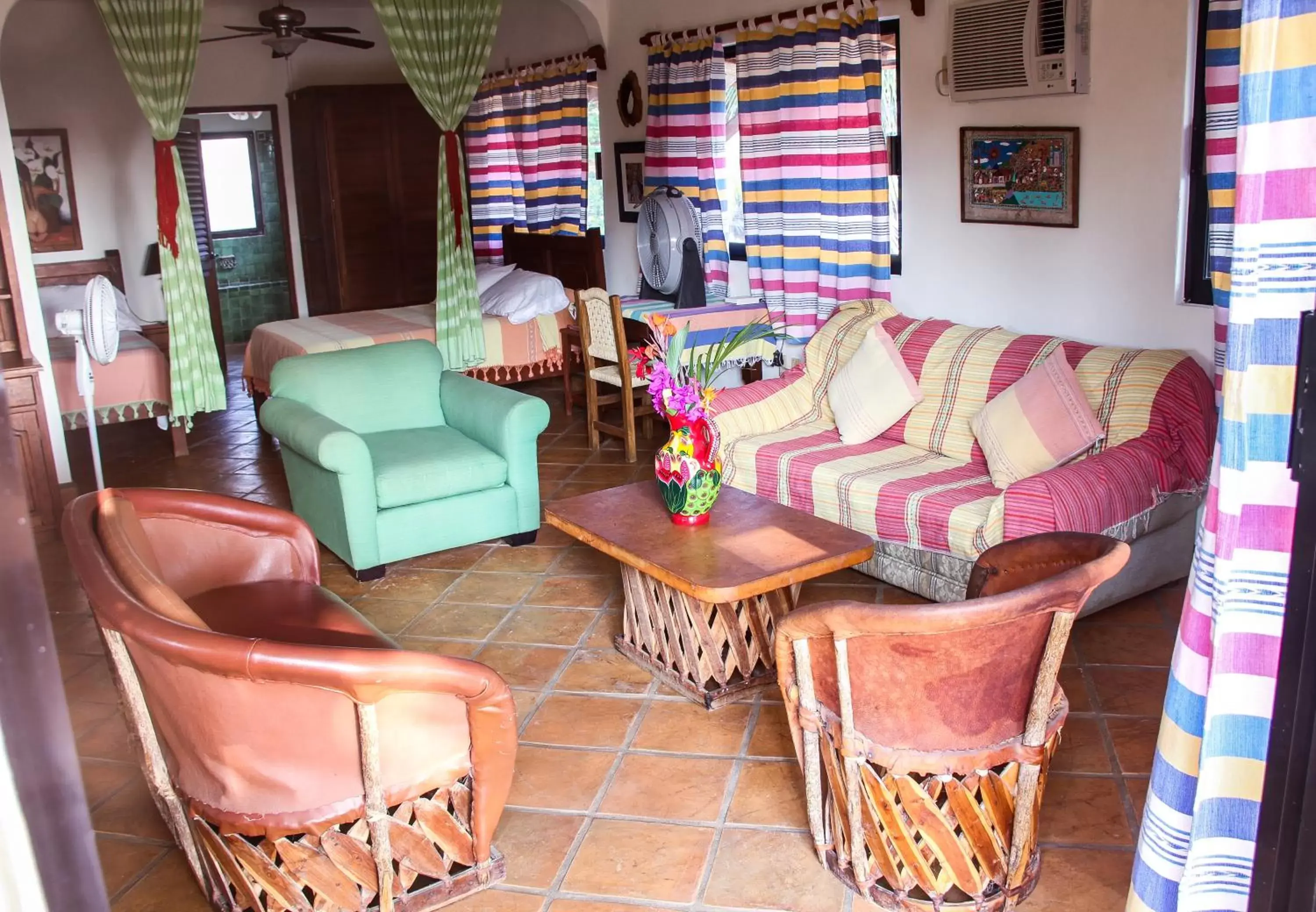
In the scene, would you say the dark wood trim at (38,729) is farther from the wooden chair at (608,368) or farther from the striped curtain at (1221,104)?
the wooden chair at (608,368)

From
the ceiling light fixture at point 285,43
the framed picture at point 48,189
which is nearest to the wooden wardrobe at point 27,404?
the ceiling light fixture at point 285,43

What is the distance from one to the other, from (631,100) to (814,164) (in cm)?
184


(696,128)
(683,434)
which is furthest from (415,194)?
(683,434)

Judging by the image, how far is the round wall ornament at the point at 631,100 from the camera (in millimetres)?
6796

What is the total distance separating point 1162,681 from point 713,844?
149 cm

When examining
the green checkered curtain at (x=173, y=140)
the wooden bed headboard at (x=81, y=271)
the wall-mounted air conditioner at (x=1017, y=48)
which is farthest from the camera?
the wooden bed headboard at (x=81, y=271)

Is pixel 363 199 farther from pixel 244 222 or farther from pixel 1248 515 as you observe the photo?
pixel 1248 515

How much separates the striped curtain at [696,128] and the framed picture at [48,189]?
4.20 metres

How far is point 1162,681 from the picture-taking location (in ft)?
11.0

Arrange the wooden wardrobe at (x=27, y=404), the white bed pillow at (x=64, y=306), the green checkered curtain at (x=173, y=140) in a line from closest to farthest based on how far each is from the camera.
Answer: the wooden wardrobe at (x=27, y=404) < the green checkered curtain at (x=173, y=140) < the white bed pillow at (x=64, y=306)

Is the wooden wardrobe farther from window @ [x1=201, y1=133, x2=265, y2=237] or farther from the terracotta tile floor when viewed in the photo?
window @ [x1=201, y1=133, x2=265, y2=237]

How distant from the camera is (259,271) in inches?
397

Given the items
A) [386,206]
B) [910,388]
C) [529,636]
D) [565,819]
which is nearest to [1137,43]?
[910,388]

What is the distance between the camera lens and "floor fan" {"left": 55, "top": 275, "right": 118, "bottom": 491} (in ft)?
15.0
